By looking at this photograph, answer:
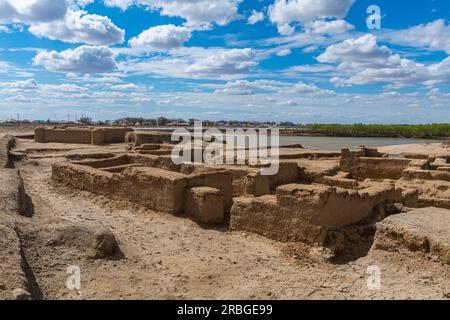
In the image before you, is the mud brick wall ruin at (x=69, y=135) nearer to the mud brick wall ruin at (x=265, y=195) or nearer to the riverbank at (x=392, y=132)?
the mud brick wall ruin at (x=265, y=195)

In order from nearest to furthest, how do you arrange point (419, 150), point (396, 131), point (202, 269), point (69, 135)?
point (202, 269) < point (69, 135) < point (419, 150) < point (396, 131)

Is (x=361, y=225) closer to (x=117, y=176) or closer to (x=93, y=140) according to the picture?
(x=117, y=176)

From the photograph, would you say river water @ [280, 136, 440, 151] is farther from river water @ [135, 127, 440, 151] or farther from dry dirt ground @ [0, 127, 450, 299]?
dry dirt ground @ [0, 127, 450, 299]

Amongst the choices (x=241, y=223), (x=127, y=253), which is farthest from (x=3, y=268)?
(x=241, y=223)

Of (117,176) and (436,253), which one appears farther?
(117,176)

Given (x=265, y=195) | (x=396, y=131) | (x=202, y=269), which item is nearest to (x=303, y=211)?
(x=202, y=269)

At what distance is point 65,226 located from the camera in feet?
22.0

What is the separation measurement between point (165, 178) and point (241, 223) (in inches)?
78.7

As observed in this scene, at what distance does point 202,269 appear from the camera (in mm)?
6199

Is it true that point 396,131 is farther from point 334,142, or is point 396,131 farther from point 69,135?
point 69,135

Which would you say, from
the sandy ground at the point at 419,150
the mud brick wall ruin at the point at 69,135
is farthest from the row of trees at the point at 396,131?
the mud brick wall ruin at the point at 69,135

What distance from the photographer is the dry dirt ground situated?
17.4 feet

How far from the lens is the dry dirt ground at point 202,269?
532 cm
